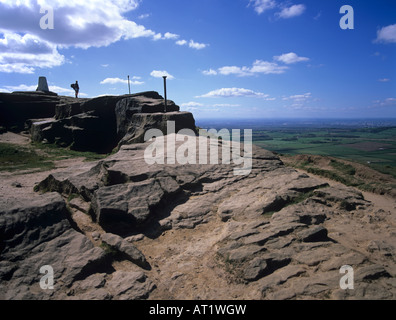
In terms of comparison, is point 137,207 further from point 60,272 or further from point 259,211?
point 259,211

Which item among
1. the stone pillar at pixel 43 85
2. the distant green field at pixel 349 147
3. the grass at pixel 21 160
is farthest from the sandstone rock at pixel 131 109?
the stone pillar at pixel 43 85

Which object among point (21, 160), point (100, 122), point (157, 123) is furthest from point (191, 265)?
point (100, 122)

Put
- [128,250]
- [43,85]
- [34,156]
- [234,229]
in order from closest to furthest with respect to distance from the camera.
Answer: [128,250], [234,229], [34,156], [43,85]

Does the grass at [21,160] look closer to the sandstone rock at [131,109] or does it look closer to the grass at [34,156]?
the grass at [34,156]

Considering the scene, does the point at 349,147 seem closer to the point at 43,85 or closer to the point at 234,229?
the point at 43,85

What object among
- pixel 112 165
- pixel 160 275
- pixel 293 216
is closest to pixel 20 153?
pixel 112 165

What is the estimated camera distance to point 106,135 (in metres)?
25.7
